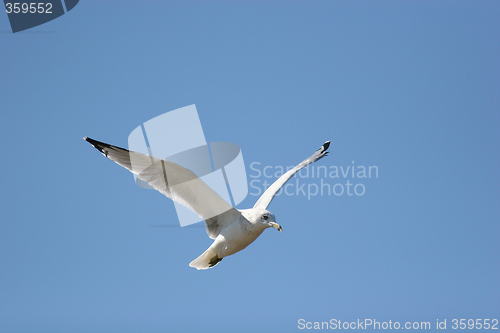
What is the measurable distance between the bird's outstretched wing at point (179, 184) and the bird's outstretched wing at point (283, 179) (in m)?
0.96

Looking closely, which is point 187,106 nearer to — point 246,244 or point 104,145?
point 104,145

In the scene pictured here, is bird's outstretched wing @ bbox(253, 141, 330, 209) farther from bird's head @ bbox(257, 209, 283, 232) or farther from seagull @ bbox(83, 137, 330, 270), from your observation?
bird's head @ bbox(257, 209, 283, 232)

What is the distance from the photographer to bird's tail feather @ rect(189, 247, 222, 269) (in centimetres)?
762

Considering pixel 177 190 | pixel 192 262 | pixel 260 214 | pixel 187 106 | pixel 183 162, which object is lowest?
pixel 192 262

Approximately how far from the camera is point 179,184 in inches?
287

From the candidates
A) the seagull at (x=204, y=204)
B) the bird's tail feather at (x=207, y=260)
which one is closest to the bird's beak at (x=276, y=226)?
the seagull at (x=204, y=204)

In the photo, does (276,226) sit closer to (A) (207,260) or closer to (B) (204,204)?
(B) (204,204)

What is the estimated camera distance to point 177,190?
7371mm

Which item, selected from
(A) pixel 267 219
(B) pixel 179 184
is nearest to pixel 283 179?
(A) pixel 267 219

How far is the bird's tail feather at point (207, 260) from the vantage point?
762 centimetres

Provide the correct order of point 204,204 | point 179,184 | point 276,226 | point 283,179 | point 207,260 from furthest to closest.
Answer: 1. point 283,179
2. point 207,260
3. point 204,204
4. point 179,184
5. point 276,226

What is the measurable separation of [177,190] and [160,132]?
906 millimetres

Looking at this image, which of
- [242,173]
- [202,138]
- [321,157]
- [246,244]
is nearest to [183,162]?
[202,138]

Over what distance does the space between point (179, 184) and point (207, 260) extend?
4.41 feet
